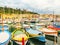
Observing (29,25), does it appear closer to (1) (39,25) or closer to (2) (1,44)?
(1) (39,25)

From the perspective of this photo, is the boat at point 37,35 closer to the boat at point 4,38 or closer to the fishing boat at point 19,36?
the fishing boat at point 19,36

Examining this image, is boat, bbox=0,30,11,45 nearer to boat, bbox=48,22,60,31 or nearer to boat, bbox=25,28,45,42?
boat, bbox=25,28,45,42

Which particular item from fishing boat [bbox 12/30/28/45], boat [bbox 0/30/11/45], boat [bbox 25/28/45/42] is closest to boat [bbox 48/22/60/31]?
boat [bbox 25/28/45/42]

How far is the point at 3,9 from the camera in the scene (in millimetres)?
5070

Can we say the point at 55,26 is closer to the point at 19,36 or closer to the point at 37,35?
the point at 37,35

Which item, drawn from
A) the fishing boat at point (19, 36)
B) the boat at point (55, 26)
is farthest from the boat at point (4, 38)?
the boat at point (55, 26)

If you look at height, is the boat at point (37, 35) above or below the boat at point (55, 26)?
below

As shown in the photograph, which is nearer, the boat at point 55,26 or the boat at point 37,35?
the boat at point 37,35

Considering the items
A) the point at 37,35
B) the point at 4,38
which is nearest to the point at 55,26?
the point at 37,35

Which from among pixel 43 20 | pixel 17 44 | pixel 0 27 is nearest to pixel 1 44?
pixel 17 44

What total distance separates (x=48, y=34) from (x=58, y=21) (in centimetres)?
155

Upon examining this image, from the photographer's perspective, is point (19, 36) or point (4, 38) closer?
point (4, 38)

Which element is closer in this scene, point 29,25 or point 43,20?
point 29,25

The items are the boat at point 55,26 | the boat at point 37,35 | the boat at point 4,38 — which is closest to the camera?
the boat at point 4,38
